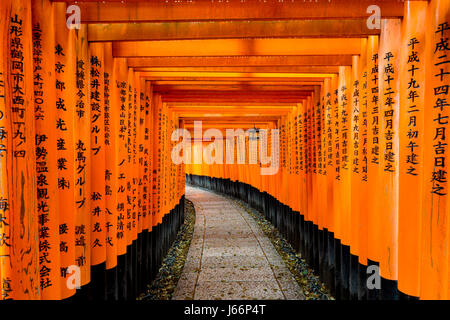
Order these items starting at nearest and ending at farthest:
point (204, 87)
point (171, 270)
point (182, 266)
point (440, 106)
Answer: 1. point (440, 106)
2. point (204, 87)
3. point (171, 270)
4. point (182, 266)

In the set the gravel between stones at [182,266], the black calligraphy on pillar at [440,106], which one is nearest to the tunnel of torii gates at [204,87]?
the black calligraphy on pillar at [440,106]

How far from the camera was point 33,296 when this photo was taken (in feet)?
8.05

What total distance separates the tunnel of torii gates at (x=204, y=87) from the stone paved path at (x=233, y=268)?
97 centimetres

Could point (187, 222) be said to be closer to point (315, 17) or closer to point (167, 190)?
point (167, 190)

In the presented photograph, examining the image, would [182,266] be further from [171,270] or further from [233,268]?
[233,268]

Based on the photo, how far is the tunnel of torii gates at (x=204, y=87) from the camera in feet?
8.17

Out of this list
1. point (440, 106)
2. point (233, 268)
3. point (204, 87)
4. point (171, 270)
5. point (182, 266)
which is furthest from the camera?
point (182, 266)

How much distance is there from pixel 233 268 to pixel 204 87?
182 inches

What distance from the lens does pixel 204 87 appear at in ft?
23.0

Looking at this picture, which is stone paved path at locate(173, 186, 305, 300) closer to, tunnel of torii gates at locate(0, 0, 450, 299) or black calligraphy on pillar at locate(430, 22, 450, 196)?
tunnel of torii gates at locate(0, 0, 450, 299)

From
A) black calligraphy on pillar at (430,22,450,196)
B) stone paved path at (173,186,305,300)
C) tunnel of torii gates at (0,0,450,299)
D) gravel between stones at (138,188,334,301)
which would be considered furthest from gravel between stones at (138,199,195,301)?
black calligraphy on pillar at (430,22,450,196)

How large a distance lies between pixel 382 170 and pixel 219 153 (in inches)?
768

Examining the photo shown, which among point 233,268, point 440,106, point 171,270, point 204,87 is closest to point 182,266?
point 171,270
